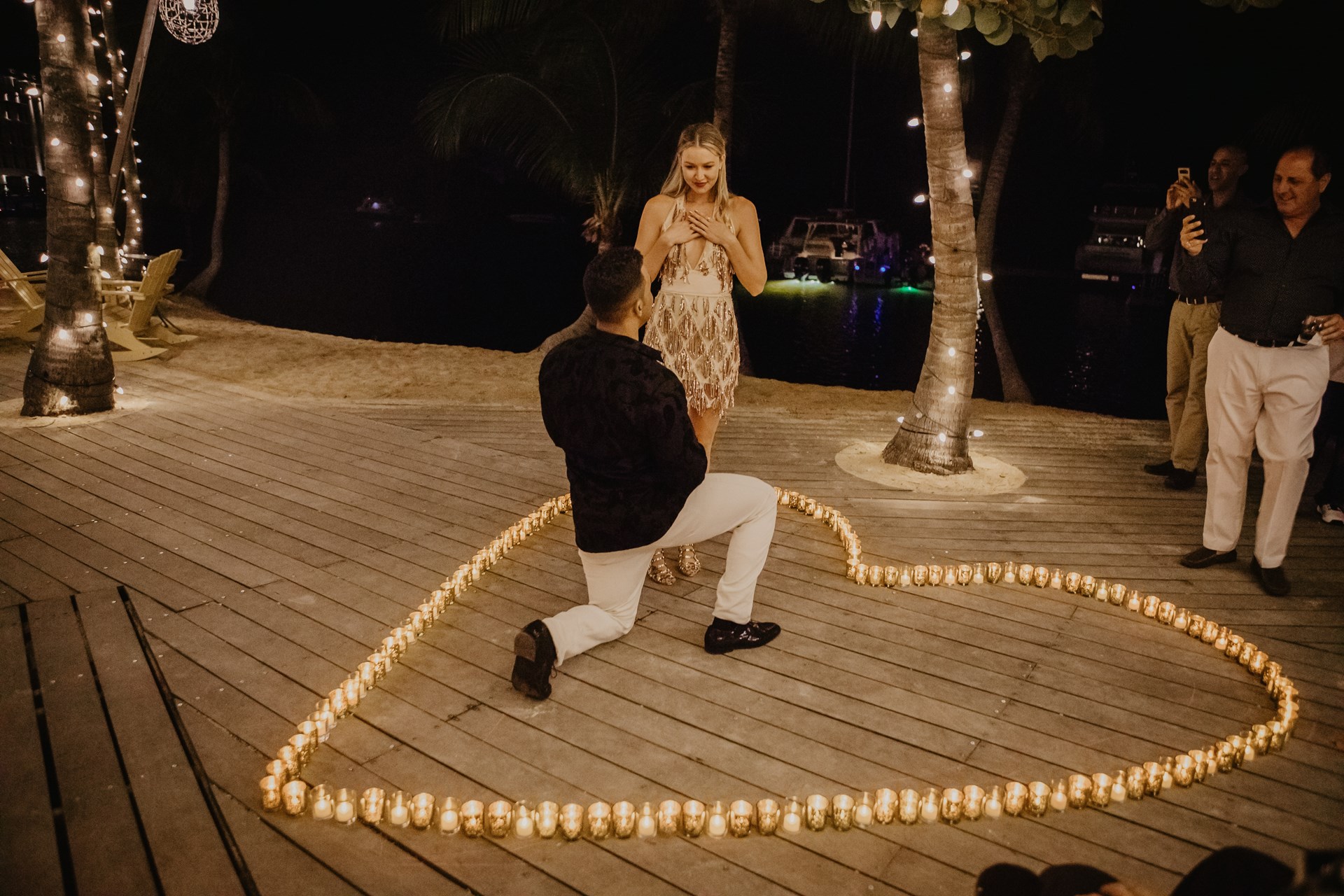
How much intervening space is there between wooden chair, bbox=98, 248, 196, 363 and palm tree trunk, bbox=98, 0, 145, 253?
3.88 m

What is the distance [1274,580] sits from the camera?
4.46 metres

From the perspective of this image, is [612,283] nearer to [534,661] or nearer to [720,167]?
[720,167]

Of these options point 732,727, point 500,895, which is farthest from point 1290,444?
point 500,895

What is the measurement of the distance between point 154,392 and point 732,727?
713cm

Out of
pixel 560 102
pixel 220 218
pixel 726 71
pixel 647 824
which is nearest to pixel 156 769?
pixel 647 824

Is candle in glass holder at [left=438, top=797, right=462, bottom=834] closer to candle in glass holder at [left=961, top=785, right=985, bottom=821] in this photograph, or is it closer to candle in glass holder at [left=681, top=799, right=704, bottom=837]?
candle in glass holder at [left=681, top=799, right=704, bottom=837]

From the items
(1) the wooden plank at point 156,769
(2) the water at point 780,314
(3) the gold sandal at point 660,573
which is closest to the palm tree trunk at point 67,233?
(1) the wooden plank at point 156,769

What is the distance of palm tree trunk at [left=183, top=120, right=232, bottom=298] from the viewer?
69.6ft

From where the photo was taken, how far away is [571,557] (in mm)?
4703

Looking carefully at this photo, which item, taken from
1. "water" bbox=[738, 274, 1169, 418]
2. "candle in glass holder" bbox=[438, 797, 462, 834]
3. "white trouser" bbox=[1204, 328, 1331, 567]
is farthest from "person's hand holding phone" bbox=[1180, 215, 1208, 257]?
"water" bbox=[738, 274, 1169, 418]

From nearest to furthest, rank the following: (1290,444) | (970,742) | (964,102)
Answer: (970,742) < (1290,444) < (964,102)

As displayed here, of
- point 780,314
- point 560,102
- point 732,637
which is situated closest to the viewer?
point 732,637

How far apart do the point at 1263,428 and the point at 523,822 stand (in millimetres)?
3960

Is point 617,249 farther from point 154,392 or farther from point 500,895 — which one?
point 154,392
